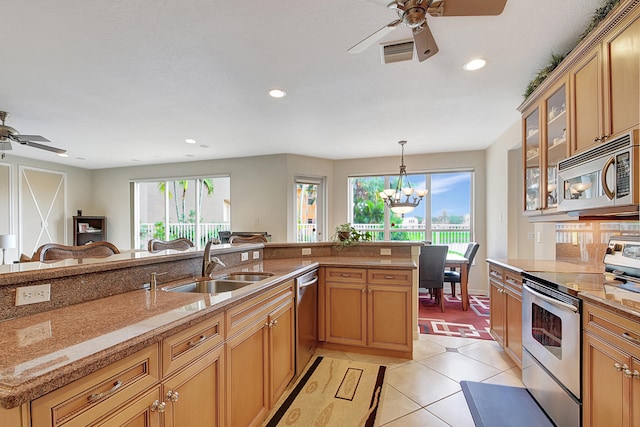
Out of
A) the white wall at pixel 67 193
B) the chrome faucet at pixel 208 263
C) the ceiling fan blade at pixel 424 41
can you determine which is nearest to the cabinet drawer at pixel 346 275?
the chrome faucet at pixel 208 263

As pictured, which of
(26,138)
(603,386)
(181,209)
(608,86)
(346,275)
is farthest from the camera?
(181,209)

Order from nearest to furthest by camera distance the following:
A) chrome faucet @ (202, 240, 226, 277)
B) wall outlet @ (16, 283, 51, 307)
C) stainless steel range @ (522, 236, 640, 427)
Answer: wall outlet @ (16, 283, 51, 307) < stainless steel range @ (522, 236, 640, 427) < chrome faucet @ (202, 240, 226, 277)

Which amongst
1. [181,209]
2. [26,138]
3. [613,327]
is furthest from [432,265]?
[181,209]

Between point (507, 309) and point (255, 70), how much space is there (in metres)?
2.99

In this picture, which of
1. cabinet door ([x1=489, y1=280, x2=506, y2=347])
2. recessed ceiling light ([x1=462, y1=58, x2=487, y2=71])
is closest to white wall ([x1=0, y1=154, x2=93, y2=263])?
recessed ceiling light ([x1=462, y1=58, x2=487, y2=71])

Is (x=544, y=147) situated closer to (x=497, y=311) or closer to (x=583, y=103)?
(x=583, y=103)

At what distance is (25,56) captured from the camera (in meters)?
2.19

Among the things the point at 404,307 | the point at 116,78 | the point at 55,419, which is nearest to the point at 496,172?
the point at 404,307

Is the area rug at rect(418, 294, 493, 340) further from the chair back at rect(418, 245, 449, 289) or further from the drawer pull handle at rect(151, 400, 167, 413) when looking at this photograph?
the drawer pull handle at rect(151, 400, 167, 413)

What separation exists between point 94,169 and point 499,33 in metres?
8.12

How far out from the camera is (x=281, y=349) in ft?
6.95

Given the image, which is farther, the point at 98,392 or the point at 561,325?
the point at 561,325

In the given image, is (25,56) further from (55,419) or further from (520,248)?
(520,248)

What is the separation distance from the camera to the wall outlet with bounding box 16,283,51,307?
120cm
